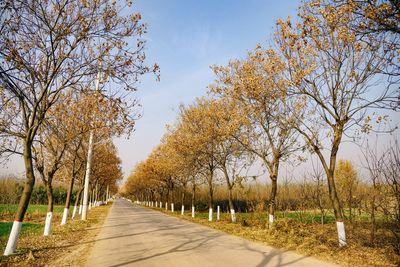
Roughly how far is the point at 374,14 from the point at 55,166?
14.9 meters

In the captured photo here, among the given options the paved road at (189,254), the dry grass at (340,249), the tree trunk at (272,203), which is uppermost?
the tree trunk at (272,203)

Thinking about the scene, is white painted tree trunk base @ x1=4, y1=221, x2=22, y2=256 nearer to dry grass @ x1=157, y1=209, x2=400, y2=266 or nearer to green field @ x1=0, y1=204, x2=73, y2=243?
green field @ x1=0, y1=204, x2=73, y2=243

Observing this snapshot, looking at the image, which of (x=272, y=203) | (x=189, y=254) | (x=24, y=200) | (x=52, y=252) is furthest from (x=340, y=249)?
(x=24, y=200)

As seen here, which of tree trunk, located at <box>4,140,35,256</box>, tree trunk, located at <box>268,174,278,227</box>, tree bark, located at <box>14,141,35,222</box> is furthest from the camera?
tree trunk, located at <box>268,174,278,227</box>

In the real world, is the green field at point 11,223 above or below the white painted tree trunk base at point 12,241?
below

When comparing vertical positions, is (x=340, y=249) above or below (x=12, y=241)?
below

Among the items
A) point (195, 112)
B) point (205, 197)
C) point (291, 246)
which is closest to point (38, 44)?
point (291, 246)

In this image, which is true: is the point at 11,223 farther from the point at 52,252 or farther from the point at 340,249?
the point at 340,249

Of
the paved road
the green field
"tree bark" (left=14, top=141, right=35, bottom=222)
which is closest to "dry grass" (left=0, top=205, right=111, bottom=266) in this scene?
the paved road

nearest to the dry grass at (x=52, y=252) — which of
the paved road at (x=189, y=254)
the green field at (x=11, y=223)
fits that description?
the paved road at (x=189, y=254)

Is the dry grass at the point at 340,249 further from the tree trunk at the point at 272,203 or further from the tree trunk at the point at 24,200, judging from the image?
the tree trunk at the point at 24,200

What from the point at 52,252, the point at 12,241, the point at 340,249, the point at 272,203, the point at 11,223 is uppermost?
the point at 272,203

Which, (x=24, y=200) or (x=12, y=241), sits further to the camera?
(x=24, y=200)

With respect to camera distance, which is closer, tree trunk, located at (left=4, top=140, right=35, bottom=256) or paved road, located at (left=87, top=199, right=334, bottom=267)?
paved road, located at (left=87, top=199, right=334, bottom=267)
